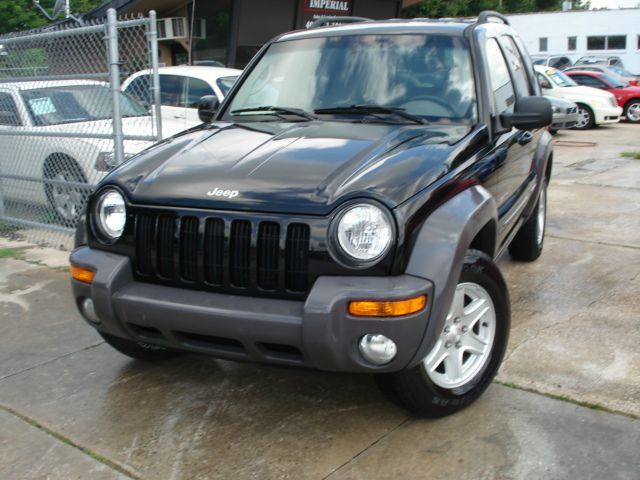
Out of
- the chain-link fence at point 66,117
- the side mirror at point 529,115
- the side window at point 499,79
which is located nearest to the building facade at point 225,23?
the chain-link fence at point 66,117

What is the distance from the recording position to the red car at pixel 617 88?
19250mm

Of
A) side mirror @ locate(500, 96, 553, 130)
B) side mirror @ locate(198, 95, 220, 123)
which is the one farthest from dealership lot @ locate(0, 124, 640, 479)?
side mirror @ locate(198, 95, 220, 123)

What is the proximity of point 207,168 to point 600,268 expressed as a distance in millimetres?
3651

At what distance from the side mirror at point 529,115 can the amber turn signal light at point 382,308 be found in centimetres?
170

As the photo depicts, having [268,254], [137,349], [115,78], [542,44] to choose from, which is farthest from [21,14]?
[268,254]

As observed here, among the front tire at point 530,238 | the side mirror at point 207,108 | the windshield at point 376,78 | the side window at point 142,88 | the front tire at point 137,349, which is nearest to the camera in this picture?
the front tire at point 137,349

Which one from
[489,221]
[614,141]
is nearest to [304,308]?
[489,221]

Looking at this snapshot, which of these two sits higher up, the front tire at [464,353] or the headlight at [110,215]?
the headlight at [110,215]

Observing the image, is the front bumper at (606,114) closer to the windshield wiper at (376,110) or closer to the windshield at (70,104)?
the windshield at (70,104)

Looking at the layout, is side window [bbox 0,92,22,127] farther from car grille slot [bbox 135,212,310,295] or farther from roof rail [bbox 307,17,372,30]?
car grille slot [bbox 135,212,310,295]

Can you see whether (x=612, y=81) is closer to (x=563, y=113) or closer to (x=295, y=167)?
(x=563, y=113)

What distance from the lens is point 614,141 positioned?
600 inches

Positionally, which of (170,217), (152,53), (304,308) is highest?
(152,53)

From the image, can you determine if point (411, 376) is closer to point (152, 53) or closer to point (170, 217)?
point (170, 217)
